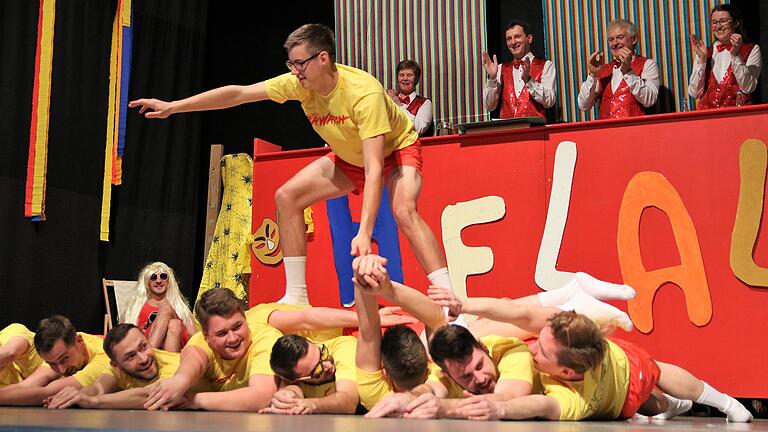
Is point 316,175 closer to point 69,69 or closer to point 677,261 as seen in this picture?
point 677,261

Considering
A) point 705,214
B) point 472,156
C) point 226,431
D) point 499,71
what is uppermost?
point 499,71

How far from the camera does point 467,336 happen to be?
3123mm

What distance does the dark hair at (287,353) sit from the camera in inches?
131

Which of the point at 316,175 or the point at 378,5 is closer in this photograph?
the point at 316,175

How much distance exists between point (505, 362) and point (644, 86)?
2789 millimetres

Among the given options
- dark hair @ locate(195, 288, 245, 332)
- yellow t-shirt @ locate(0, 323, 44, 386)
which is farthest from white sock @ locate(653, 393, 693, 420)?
yellow t-shirt @ locate(0, 323, 44, 386)

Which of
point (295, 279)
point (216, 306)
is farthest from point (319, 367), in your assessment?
point (295, 279)

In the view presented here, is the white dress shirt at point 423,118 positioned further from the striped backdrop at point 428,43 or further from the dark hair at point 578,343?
the dark hair at point 578,343

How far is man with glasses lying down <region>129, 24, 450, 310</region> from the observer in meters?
3.54

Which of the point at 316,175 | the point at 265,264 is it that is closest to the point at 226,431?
the point at 316,175

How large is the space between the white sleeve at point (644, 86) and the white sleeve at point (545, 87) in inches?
21.5

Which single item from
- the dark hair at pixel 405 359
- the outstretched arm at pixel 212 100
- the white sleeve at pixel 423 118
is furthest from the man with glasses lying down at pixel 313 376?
the white sleeve at pixel 423 118

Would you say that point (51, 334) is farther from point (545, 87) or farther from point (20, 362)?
point (545, 87)

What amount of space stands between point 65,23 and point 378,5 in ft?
8.51
